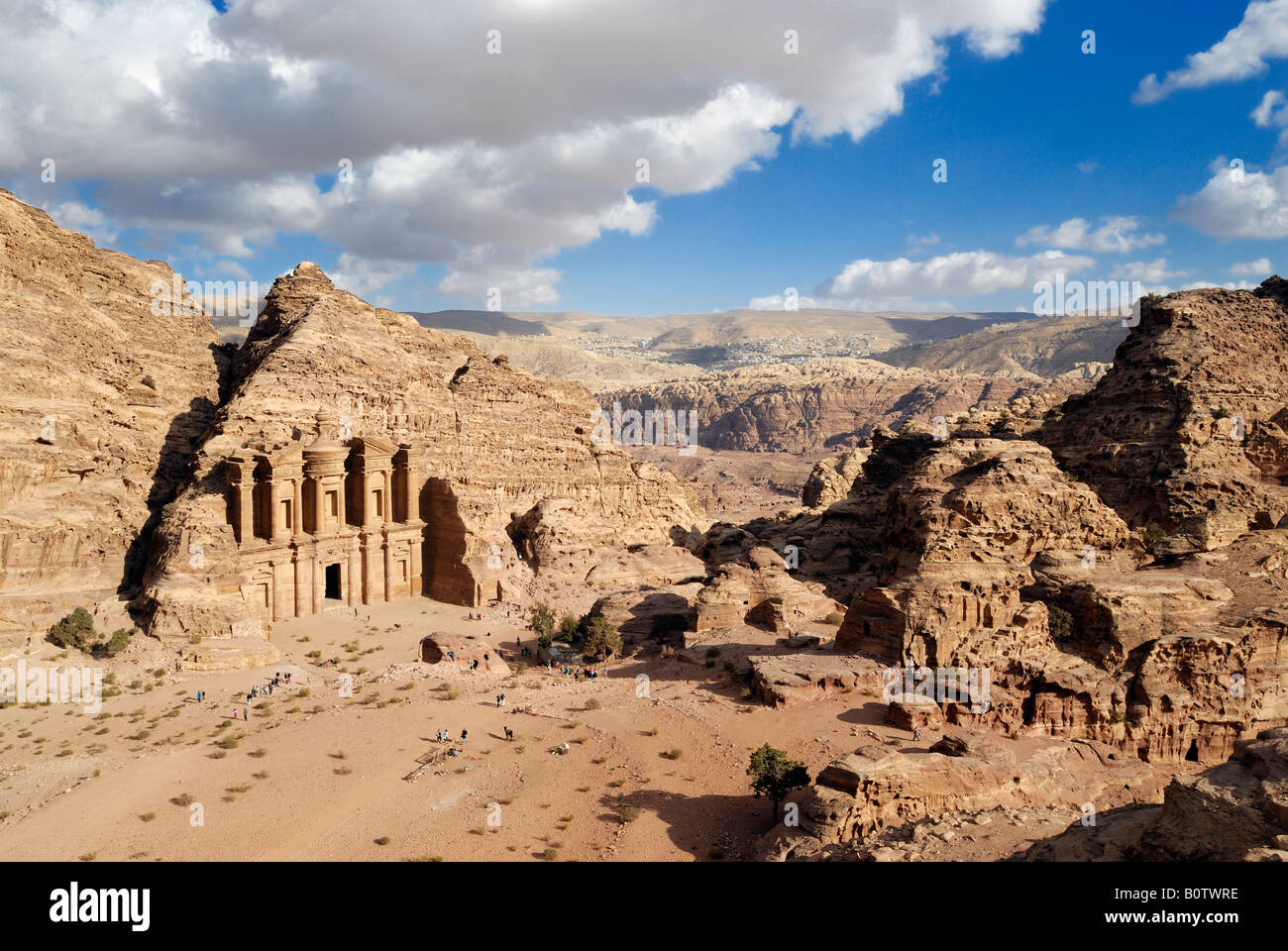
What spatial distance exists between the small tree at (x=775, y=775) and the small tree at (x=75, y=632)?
79.5ft

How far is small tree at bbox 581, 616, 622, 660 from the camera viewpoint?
3312cm

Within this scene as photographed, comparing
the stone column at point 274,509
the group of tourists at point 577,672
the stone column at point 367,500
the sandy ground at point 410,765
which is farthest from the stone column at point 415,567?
the group of tourists at point 577,672

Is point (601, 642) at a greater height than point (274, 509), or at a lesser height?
lesser

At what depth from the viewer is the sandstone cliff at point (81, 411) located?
30.9 metres

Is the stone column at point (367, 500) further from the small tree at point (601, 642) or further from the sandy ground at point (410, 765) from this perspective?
the small tree at point (601, 642)

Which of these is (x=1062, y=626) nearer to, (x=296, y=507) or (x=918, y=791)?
(x=918, y=791)

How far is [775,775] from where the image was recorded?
64.3 ft

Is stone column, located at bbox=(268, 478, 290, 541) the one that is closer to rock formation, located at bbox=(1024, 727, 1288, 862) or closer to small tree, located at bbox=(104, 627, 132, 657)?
small tree, located at bbox=(104, 627, 132, 657)

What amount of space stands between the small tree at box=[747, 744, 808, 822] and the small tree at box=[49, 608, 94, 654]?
2424 cm

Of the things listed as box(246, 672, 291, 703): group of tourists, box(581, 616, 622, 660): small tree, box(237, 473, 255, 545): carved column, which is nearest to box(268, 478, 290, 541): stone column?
box(237, 473, 255, 545): carved column

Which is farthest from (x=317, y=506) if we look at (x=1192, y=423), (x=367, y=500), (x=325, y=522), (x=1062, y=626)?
(x=1192, y=423)

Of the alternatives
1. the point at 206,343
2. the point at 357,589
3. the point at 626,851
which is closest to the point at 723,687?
the point at 626,851

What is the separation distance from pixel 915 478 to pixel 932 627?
13074 mm

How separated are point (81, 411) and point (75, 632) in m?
11.2
